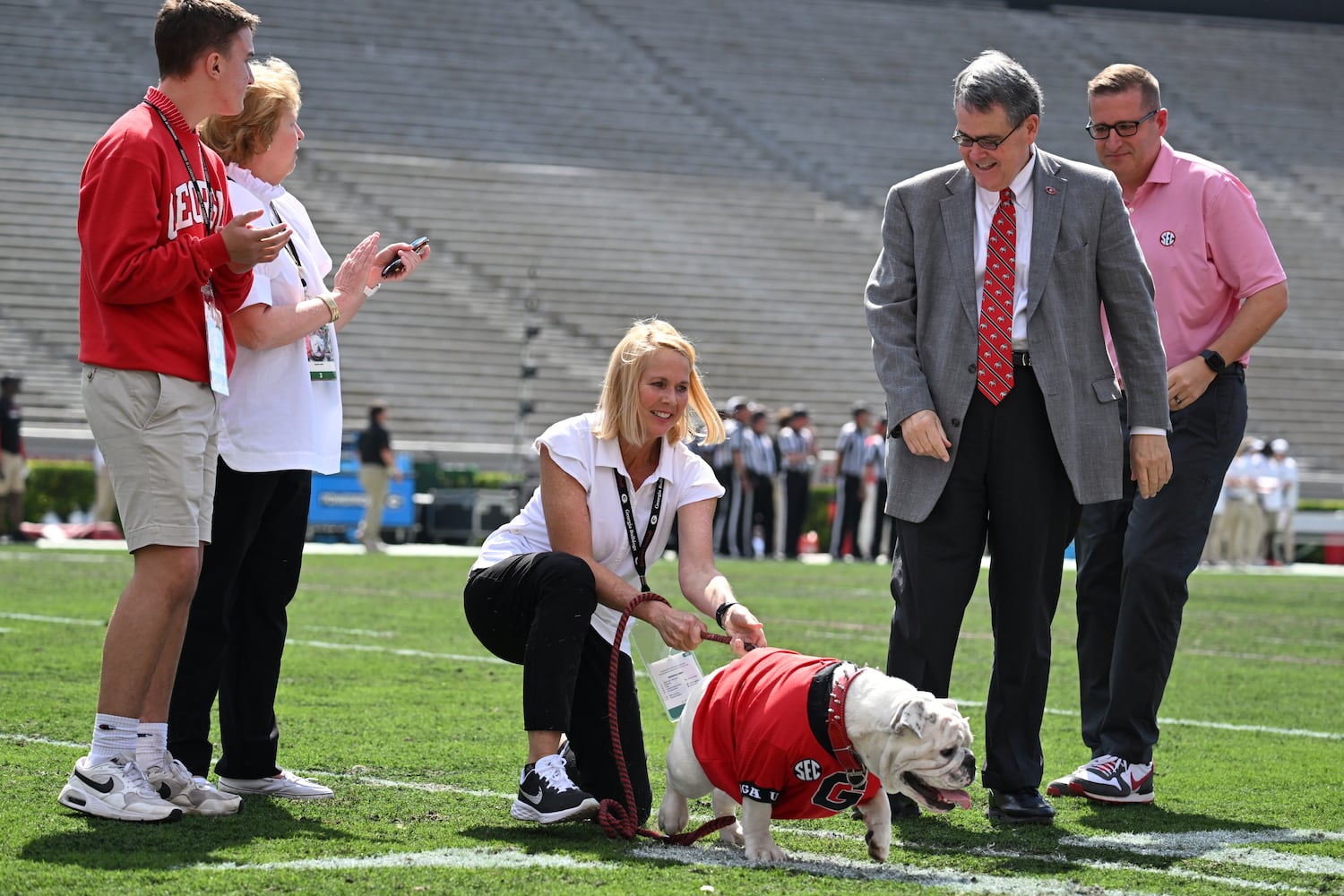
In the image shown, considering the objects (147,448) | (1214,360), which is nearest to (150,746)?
(147,448)

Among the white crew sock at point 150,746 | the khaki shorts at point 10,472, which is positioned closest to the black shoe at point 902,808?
the white crew sock at point 150,746

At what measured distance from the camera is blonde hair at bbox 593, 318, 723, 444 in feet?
14.7

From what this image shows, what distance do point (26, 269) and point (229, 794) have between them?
25017 millimetres

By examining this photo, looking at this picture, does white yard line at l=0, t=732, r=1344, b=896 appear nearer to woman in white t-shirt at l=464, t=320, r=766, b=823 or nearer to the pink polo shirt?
woman in white t-shirt at l=464, t=320, r=766, b=823

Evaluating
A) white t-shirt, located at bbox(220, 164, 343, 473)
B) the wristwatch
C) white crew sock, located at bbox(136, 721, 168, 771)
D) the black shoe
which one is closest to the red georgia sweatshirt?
white t-shirt, located at bbox(220, 164, 343, 473)

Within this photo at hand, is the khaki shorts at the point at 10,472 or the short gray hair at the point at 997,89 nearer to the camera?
the short gray hair at the point at 997,89

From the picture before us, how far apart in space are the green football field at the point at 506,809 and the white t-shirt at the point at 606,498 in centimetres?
72

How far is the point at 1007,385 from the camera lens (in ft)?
15.3

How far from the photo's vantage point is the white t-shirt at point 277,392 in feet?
15.1

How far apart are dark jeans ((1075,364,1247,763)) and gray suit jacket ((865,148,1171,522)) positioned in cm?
42

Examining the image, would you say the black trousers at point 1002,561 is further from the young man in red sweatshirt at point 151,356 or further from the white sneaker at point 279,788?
the young man in red sweatshirt at point 151,356

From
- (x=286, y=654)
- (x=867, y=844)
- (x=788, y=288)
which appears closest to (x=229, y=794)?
(x=867, y=844)

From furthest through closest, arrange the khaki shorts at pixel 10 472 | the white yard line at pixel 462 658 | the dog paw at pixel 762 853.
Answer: the khaki shorts at pixel 10 472, the white yard line at pixel 462 658, the dog paw at pixel 762 853

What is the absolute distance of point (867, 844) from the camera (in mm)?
4109
